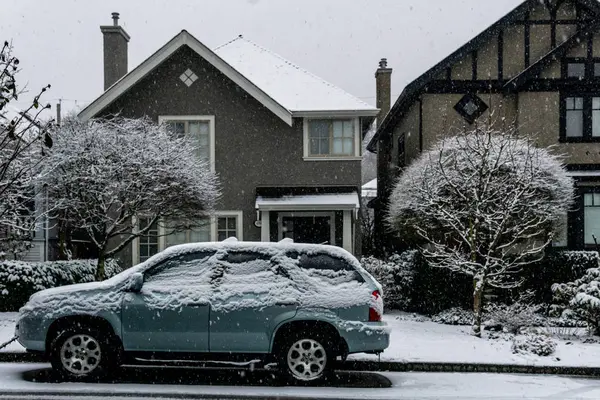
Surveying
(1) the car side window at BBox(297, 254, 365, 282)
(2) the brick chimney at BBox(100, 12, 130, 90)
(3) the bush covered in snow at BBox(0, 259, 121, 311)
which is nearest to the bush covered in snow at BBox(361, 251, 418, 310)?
(3) the bush covered in snow at BBox(0, 259, 121, 311)

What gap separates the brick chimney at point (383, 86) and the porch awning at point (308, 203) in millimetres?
11097

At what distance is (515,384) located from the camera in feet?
31.2

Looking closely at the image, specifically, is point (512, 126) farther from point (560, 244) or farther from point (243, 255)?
point (243, 255)

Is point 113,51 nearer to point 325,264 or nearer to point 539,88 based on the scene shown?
point 539,88

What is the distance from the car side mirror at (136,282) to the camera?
29.7 feet

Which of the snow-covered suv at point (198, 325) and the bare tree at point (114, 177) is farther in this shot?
the bare tree at point (114, 177)

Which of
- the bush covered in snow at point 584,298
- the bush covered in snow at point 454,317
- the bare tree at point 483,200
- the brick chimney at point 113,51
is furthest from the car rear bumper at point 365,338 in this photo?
the brick chimney at point 113,51

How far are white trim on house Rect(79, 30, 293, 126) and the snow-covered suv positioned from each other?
11068 mm

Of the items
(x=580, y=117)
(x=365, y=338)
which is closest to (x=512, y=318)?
(x=365, y=338)

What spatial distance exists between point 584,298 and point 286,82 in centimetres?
1179

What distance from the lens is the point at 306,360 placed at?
9.09 meters

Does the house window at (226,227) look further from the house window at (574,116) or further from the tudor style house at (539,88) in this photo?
the house window at (574,116)

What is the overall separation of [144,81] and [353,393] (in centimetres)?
1381

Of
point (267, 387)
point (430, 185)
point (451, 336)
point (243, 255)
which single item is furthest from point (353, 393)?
point (430, 185)
